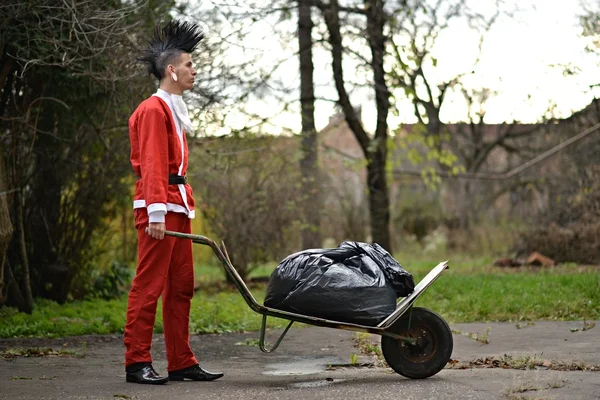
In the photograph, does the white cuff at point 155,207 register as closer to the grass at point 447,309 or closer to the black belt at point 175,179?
the black belt at point 175,179

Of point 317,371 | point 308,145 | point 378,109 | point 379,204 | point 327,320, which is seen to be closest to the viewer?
point 327,320

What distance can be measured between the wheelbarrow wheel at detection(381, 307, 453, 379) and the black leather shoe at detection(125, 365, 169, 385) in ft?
4.76

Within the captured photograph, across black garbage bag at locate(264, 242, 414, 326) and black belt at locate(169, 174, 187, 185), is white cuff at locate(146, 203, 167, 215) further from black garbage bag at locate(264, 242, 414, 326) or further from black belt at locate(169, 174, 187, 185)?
black garbage bag at locate(264, 242, 414, 326)

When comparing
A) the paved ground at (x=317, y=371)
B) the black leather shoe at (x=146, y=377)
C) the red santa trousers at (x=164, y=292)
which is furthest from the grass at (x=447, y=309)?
the black leather shoe at (x=146, y=377)

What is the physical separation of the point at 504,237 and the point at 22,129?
15.0 meters

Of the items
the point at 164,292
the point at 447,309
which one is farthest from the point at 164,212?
the point at 447,309

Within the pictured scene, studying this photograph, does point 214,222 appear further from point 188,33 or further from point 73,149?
point 188,33

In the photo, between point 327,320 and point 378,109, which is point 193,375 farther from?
point 378,109

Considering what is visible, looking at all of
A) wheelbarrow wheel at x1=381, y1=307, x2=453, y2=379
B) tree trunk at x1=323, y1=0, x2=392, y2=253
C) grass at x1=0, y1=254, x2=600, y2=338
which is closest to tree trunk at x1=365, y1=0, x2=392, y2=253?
tree trunk at x1=323, y1=0, x2=392, y2=253

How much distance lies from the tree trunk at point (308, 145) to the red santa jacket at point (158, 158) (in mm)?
9402

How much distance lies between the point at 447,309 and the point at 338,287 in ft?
16.3

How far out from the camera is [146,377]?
589 cm

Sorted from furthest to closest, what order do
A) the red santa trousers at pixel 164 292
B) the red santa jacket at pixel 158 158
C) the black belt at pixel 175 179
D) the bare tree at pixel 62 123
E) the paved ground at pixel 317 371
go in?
1. the bare tree at pixel 62 123
2. the black belt at pixel 175 179
3. the red santa trousers at pixel 164 292
4. the red santa jacket at pixel 158 158
5. the paved ground at pixel 317 371

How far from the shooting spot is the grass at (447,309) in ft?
30.8
